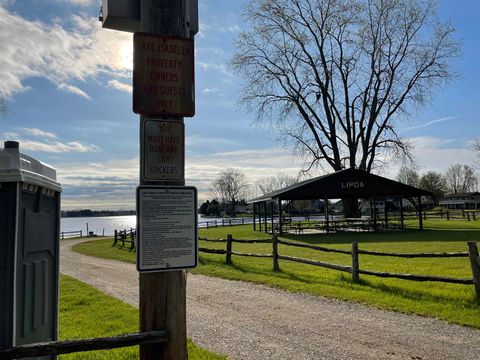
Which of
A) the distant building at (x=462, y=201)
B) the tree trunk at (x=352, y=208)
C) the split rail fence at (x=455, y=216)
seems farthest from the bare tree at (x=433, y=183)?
the tree trunk at (x=352, y=208)

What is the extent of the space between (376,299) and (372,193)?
2210 cm

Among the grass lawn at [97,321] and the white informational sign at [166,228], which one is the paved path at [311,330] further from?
the white informational sign at [166,228]

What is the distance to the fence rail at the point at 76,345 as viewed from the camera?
8.72 ft

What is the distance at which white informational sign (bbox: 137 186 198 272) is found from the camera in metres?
2.75

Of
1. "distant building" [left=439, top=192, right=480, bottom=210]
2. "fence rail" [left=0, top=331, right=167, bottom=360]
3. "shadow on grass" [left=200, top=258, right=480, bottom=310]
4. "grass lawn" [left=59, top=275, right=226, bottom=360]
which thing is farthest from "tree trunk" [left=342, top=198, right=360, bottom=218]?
"distant building" [left=439, top=192, right=480, bottom=210]

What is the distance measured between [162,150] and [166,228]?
52 centimetres

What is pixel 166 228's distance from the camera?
280 centimetres

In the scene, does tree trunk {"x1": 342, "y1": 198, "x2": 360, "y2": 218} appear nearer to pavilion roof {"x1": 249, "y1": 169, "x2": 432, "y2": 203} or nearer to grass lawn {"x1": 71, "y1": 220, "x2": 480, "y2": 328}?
pavilion roof {"x1": 249, "y1": 169, "x2": 432, "y2": 203}

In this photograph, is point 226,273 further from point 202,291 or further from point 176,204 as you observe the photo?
point 176,204

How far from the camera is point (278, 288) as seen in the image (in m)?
10.1

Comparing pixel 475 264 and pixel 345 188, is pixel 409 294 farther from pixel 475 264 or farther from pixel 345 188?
pixel 345 188

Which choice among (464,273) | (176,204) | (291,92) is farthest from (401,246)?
(291,92)

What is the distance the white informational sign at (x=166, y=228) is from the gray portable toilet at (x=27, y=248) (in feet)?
2.58

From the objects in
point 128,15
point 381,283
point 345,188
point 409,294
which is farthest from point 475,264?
point 345,188
